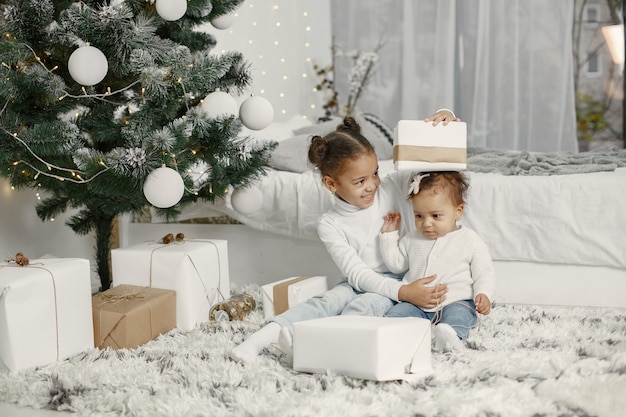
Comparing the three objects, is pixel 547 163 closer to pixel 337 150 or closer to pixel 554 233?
pixel 554 233

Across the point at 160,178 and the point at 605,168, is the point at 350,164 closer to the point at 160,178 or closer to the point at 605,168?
the point at 160,178

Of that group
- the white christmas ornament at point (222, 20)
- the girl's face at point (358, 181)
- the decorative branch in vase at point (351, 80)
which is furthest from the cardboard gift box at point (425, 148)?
the decorative branch in vase at point (351, 80)

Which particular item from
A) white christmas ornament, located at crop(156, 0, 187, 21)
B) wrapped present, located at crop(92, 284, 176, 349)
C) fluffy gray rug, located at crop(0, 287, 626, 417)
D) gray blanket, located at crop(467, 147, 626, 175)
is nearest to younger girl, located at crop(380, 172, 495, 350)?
fluffy gray rug, located at crop(0, 287, 626, 417)

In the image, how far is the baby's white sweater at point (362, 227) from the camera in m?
1.96

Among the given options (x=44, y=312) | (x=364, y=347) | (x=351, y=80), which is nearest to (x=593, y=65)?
(x=351, y=80)

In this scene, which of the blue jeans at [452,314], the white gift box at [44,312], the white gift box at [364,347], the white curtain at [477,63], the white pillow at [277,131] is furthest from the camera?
the white curtain at [477,63]

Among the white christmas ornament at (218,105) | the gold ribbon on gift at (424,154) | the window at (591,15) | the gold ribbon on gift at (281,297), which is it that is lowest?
the gold ribbon on gift at (281,297)

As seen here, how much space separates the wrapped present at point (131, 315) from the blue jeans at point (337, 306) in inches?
13.7

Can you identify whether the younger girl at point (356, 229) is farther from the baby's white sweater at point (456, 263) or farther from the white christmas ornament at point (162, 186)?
the white christmas ornament at point (162, 186)

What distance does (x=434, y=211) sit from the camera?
183 cm

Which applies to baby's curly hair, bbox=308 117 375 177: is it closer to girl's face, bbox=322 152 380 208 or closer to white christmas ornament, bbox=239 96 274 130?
girl's face, bbox=322 152 380 208

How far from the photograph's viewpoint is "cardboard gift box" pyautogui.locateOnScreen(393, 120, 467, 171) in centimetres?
183

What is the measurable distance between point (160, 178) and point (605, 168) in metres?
1.40

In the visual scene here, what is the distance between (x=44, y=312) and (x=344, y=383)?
726 millimetres
